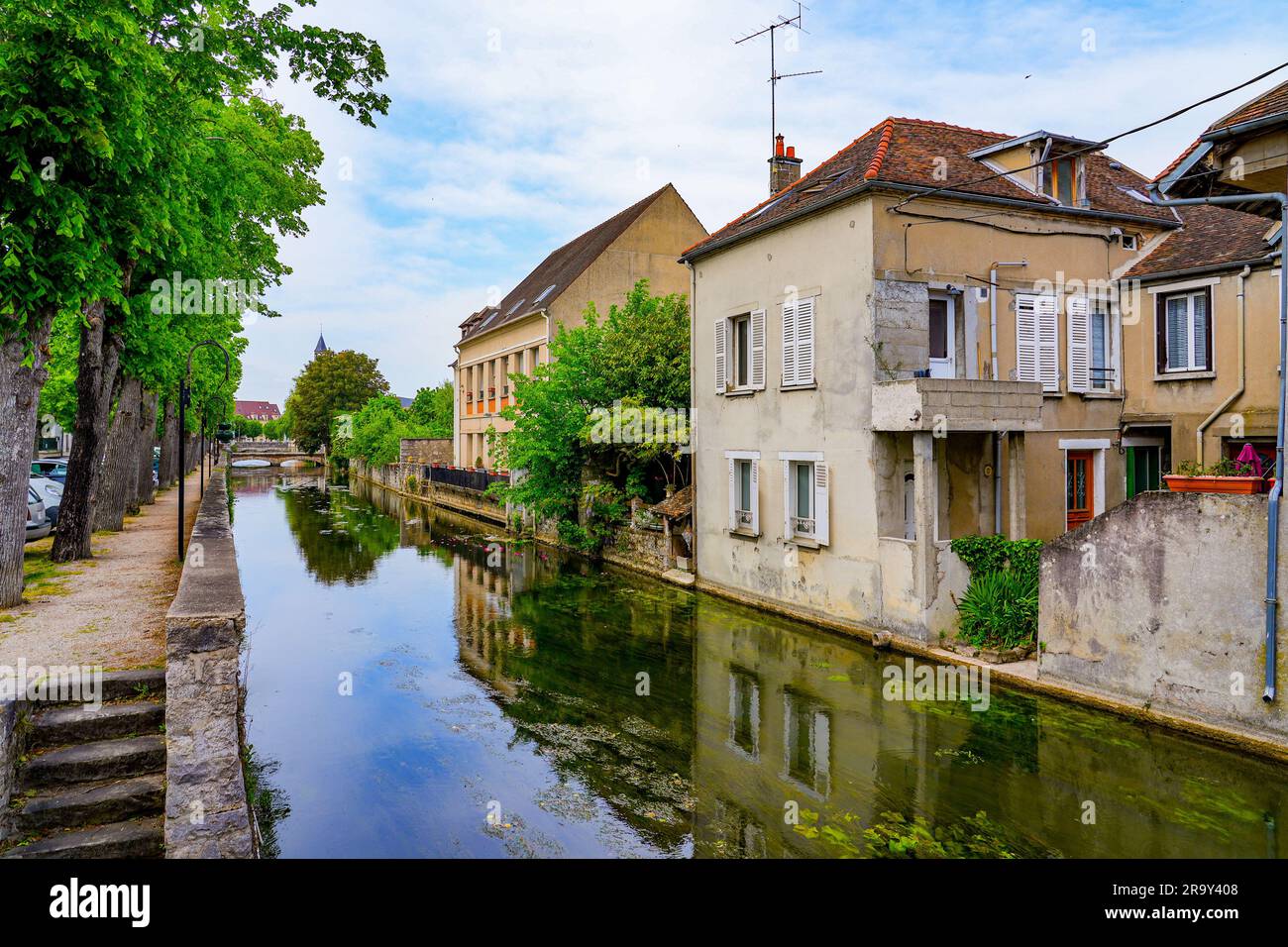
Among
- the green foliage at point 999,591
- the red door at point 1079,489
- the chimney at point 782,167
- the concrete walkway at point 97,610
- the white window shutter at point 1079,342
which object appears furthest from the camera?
the chimney at point 782,167

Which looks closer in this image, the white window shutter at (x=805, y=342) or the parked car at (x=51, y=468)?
the white window shutter at (x=805, y=342)

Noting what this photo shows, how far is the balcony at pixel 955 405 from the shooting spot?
12289 mm

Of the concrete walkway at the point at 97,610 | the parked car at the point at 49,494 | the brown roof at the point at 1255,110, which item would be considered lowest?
the concrete walkway at the point at 97,610

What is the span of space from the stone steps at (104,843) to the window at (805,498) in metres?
11.1

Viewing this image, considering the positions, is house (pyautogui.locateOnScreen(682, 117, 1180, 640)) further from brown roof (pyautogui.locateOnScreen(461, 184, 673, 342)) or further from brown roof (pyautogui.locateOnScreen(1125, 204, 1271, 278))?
brown roof (pyautogui.locateOnScreen(461, 184, 673, 342))

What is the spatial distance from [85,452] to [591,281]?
2074cm

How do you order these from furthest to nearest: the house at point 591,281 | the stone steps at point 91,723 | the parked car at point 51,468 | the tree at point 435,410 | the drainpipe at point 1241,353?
the tree at point 435,410 → the house at point 591,281 → the parked car at point 51,468 → the drainpipe at point 1241,353 → the stone steps at point 91,723

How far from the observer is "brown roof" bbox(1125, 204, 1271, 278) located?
13.4 meters

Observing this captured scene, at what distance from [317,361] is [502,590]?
69922 millimetres

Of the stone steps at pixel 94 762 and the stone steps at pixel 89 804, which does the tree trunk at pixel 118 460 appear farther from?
the stone steps at pixel 89 804

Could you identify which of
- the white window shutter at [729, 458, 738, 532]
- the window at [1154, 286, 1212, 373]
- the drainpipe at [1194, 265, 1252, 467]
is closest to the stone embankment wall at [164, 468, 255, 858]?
the white window shutter at [729, 458, 738, 532]

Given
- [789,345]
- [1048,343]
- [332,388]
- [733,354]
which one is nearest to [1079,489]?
[1048,343]

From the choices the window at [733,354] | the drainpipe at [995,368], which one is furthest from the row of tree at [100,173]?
the drainpipe at [995,368]
